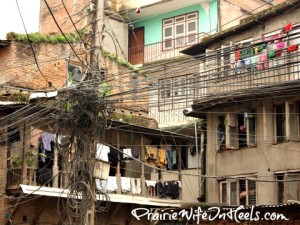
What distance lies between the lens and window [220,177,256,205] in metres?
23.9

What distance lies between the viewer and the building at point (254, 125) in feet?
73.9

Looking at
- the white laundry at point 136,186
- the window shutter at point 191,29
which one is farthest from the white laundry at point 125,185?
the window shutter at point 191,29

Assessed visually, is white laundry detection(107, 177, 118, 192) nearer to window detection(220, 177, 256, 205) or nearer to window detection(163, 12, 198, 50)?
window detection(220, 177, 256, 205)

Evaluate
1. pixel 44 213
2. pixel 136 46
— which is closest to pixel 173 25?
pixel 136 46

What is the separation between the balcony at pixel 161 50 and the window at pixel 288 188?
10836mm

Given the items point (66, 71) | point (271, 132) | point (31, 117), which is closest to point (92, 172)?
point (31, 117)

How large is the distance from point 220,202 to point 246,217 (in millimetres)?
5105

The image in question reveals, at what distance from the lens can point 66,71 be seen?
26.8m

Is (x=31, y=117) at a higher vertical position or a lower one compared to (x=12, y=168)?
higher

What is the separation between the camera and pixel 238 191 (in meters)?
24.2

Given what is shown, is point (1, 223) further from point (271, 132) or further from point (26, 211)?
point (271, 132)

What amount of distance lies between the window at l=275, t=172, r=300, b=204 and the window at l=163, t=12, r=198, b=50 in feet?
37.9

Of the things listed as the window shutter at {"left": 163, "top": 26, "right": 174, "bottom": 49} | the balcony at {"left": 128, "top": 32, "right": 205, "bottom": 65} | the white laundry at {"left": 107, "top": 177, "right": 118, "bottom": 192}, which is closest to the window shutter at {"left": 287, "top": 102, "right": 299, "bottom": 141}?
the white laundry at {"left": 107, "top": 177, "right": 118, "bottom": 192}

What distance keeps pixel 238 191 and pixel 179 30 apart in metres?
11.7
